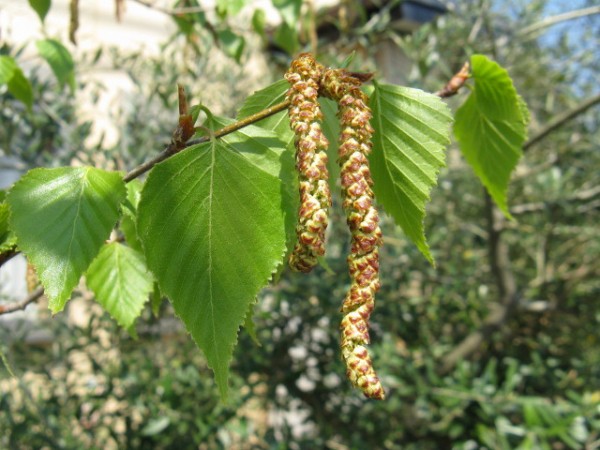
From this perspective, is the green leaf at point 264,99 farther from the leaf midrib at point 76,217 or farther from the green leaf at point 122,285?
the green leaf at point 122,285

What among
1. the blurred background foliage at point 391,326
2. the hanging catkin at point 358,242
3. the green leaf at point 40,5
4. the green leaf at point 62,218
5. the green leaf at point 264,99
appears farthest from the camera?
the blurred background foliage at point 391,326

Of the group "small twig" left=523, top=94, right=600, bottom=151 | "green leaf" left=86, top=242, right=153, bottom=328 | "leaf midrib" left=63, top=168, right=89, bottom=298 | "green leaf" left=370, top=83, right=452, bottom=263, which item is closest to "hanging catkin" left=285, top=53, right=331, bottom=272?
"green leaf" left=370, top=83, right=452, bottom=263

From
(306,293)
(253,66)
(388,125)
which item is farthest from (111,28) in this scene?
(388,125)

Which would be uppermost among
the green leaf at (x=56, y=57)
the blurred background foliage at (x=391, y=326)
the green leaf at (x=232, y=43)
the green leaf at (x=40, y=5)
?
the green leaf at (x=40, y=5)

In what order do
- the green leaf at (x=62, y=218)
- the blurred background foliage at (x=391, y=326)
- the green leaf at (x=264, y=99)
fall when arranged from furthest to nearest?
the blurred background foliage at (x=391, y=326) → the green leaf at (x=264, y=99) → the green leaf at (x=62, y=218)

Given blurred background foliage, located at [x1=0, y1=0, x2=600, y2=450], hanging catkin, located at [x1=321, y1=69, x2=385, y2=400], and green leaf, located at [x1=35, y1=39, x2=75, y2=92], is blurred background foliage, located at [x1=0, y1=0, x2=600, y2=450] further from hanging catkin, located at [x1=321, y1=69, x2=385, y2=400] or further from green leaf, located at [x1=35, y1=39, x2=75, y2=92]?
hanging catkin, located at [x1=321, y1=69, x2=385, y2=400]

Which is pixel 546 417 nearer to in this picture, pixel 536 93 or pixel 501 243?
pixel 501 243

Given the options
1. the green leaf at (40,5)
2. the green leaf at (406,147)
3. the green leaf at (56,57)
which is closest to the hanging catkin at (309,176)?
the green leaf at (406,147)
